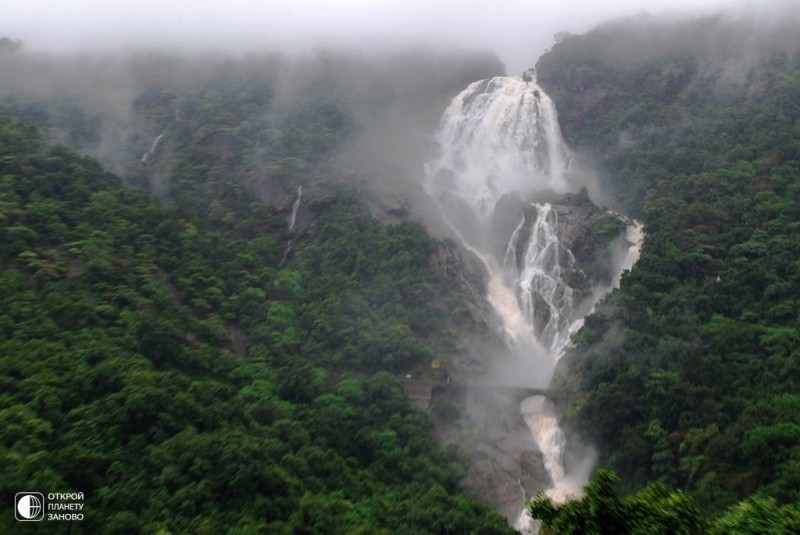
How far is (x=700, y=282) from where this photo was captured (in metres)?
42.4

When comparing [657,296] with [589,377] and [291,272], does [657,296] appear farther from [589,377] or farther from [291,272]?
[291,272]

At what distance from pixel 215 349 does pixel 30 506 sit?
15869 millimetres

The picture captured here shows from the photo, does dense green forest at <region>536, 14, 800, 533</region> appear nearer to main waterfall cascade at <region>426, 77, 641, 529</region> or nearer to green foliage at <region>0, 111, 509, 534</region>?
main waterfall cascade at <region>426, 77, 641, 529</region>

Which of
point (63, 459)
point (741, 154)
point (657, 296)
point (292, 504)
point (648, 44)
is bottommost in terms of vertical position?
point (292, 504)

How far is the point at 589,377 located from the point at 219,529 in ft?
71.9

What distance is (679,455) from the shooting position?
31438 millimetres

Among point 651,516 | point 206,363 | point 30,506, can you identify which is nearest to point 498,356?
point 206,363

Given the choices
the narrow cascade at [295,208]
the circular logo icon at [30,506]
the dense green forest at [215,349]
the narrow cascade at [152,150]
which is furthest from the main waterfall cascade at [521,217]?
the narrow cascade at [152,150]

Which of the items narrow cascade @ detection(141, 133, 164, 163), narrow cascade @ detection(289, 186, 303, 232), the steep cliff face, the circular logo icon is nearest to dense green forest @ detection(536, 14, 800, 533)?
the steep cliff face

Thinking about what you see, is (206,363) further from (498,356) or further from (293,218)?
(293,218)

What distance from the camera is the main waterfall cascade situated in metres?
45.0

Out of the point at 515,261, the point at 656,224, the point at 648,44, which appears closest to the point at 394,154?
the point at 515,261

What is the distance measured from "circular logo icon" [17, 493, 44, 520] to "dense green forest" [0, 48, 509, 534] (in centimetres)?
33

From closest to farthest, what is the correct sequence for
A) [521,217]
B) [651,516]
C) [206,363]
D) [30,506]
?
1. [651,516]
2. [30,506]
3. [206,363]
4. [521,217]
